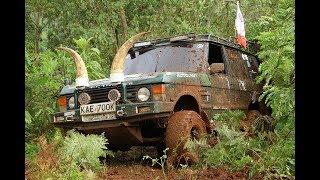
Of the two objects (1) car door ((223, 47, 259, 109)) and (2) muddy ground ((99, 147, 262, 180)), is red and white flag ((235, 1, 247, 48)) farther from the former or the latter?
(2) muddy ground ((99, 147, 262, 180))

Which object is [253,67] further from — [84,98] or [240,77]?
[84,98]

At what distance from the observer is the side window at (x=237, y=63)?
8.45 m

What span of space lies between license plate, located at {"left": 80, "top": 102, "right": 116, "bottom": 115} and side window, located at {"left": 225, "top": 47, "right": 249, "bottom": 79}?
3087mm

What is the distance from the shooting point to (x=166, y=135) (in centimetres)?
612

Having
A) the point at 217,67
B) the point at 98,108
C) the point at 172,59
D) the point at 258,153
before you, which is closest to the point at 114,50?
the point at 172,59

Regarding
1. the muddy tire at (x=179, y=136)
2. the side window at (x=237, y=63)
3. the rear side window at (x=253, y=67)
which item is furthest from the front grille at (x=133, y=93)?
the rear side window at (x=253, y=67)

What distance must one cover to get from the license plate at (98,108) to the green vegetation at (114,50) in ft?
1.53

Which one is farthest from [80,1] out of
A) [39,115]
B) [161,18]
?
[39,115]

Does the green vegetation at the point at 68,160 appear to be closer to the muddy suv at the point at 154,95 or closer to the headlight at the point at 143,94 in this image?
the muddy suv at the point at 154,95

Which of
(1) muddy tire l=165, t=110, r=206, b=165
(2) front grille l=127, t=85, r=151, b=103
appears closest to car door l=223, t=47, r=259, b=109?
(1) muddy tire l=165, t=110, r=206, b=165

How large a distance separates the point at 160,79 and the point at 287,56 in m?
1.76

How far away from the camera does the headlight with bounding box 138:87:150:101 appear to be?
6.05 meters

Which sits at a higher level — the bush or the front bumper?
the front bumper
